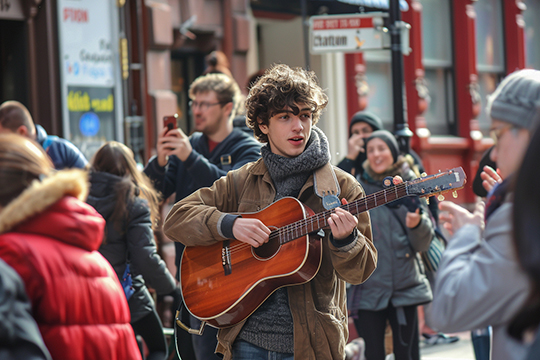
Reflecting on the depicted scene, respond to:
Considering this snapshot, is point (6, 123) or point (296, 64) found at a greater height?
point (296, 64)

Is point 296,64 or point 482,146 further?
point 482,146

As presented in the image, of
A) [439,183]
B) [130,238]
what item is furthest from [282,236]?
[130,238]

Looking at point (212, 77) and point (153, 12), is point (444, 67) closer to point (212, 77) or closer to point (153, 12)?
point (153, 12)

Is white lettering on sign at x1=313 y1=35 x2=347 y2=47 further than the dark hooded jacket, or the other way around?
white lettering on sign at x1=313 y1=35 x2=347 y2=47

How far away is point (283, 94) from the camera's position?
346 cm

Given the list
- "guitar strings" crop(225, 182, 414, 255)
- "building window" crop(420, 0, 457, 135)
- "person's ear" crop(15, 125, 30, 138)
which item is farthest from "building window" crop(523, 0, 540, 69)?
"guitar strings" crop(225, 182, 414, 255)

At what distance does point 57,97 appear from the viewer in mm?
7902

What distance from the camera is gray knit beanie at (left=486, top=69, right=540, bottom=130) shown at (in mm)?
2211

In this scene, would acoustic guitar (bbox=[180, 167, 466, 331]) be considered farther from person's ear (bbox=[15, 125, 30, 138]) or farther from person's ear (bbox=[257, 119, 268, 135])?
person's ear (bbox=[15, 125, 30, 138])

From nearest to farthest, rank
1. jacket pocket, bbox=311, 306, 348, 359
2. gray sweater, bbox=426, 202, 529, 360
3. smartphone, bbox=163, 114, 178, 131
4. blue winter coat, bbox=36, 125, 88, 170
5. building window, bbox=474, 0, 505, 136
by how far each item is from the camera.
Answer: gray sweater, bbox=426, 202, 529, 360
jacket pocket, bbox=311, 306, 348, 359
smartphone, bbox=163, 114, 178, 131
blue winter coat, bbox=36, 125, 88, 170
building window, bbox=474, 0, 505, 136

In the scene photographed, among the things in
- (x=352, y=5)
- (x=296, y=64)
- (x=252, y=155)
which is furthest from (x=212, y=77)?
(x=296, y=64)

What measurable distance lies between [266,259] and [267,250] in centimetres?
7

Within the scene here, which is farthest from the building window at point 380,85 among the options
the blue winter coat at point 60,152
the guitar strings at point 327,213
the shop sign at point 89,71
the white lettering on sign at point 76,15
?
the guitar strings at point 327,213

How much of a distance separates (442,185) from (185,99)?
6.89 m
